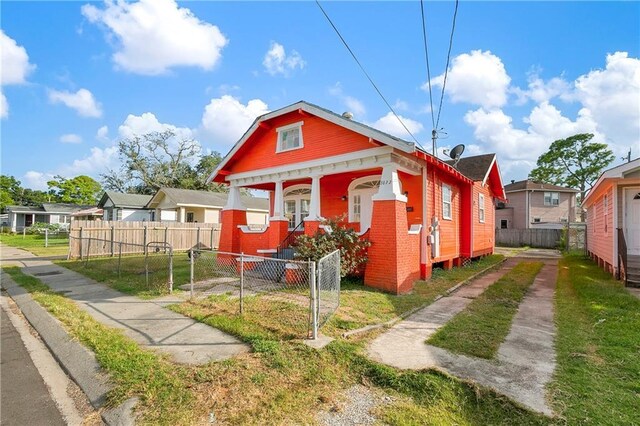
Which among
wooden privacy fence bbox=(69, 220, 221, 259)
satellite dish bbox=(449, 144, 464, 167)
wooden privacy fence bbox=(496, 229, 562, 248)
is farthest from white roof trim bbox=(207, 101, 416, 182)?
wooden privacy fence bbox=(496, 229, 562, 248)

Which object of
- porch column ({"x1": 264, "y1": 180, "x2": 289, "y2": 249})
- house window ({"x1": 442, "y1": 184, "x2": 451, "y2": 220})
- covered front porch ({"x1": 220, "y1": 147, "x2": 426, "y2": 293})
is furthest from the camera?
house window ({"x1": 442, "y1": 184, "x2": 451, "y2": 220})

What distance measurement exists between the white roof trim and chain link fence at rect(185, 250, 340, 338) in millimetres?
3210

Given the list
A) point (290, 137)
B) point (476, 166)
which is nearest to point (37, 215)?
point (290, 137)

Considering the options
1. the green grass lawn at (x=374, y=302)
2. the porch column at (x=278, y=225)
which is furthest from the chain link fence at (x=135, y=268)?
the green grass lawn at (x=374, y=302)

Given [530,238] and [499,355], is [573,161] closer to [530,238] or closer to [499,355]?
[530,238]

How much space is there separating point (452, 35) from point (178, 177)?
40190 mm

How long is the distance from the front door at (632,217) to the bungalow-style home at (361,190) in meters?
4.86

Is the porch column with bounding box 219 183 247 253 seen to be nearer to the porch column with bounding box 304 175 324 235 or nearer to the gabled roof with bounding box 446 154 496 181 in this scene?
the porch column with bounding box 304 175 324 235

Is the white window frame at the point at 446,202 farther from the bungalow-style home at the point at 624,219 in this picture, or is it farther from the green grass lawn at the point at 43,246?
the green grass lawn at the point at 43,246

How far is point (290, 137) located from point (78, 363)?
8333mm

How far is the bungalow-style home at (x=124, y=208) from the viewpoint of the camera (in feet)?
99.5

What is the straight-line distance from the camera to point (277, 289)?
834 cm

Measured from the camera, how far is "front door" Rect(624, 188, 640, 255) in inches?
403

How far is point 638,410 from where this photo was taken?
10.3 ft
